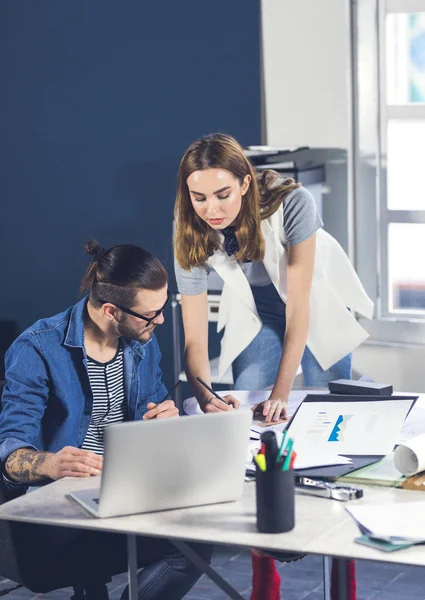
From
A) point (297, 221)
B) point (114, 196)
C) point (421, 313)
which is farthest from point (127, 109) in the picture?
point (297, 221)

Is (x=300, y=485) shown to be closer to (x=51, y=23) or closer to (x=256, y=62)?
(x=256, y=62)

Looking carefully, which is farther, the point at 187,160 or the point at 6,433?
the point at 187,160

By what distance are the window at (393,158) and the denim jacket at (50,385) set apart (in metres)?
1.86

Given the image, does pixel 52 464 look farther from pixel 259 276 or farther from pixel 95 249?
pixel 259 276

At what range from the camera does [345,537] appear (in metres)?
1.80

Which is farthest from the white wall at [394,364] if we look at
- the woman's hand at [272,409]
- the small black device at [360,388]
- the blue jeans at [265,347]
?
the woman's hand at [272,409]

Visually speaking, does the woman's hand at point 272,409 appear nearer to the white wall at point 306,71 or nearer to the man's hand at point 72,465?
the man's hand at point 72,465

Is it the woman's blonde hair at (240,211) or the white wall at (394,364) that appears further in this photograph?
the white wall at (394,364)

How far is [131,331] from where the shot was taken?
2.46 metres

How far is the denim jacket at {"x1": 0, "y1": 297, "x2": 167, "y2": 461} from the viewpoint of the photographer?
234 centimetres

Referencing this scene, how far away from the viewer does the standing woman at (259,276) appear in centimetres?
280

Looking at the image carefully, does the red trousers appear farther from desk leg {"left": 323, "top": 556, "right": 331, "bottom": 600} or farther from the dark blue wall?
the dark blue wall

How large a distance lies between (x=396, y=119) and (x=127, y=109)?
1215 mm

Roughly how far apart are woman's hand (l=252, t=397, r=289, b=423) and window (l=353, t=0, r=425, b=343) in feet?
5.57
